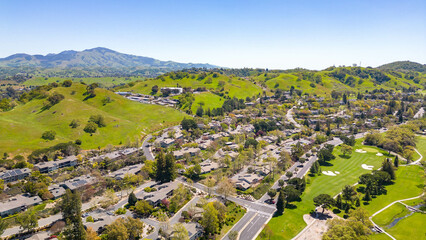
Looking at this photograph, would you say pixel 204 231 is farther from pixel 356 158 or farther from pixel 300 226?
pixel 356 158

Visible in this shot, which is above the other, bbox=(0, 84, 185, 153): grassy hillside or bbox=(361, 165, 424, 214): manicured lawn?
bbox=(0, 84, 185, 153): grassy hillside

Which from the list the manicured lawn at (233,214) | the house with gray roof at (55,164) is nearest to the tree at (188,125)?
the house with gray roof at (55,164)

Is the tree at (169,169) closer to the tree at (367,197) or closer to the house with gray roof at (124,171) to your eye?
the house with gray roof at (124,171)

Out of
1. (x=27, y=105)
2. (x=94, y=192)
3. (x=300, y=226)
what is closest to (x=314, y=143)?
(x=300, y=226)

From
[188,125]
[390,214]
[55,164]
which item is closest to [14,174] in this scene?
[55,164]

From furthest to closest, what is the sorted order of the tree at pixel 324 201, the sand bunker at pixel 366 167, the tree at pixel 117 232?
the sand bunker at pixel 366 167 < the tree at pixel 324 201 < the tree at pixel 117 232

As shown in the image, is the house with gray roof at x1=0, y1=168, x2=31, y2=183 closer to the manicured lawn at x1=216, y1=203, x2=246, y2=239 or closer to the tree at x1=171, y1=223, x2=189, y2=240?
the tree at x1=171, y1=223, x2=189, y2=240

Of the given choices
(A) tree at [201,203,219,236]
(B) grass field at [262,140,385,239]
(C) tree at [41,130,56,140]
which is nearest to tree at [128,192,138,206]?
(A) tree at [201,203,219,236]
